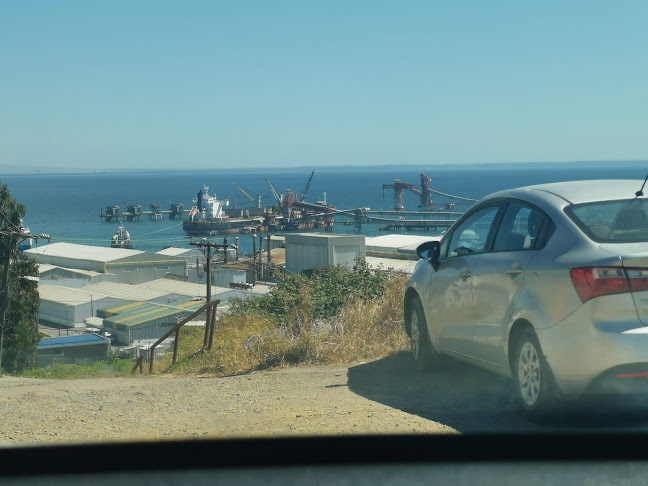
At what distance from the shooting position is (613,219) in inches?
199

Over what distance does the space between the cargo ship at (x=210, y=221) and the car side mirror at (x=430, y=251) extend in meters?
116

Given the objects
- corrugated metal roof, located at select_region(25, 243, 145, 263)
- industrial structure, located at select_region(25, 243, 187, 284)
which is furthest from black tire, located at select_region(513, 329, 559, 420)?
corrugated metal roof, located at select_region(25, 243, 145, 263)

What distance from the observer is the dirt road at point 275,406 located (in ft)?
18.3

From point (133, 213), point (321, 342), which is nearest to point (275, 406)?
point (321, 342)

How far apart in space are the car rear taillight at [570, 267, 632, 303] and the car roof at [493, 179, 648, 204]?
80 centimetres

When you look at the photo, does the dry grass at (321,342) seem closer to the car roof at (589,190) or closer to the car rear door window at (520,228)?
the car rear door window at (520,228)

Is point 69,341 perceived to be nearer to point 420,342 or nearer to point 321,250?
point 321,250

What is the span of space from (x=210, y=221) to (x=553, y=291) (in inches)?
4721

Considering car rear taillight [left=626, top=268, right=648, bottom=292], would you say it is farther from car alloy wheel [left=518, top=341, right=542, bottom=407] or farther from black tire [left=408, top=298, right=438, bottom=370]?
black tire [left=408, top=298, right=438, bottom=370]

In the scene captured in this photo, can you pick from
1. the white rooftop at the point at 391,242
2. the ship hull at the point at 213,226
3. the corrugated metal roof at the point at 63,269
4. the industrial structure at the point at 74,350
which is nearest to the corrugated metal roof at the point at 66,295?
the corrugated metal roof at the point at 63,269

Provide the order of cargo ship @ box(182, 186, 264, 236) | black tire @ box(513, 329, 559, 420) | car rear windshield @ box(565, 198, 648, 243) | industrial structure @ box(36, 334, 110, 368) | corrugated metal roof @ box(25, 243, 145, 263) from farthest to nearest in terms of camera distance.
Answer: cargo ship @ box(182, 186, 264, 236) < corrugated metal roof @ box(25, 243, 145, 263) < industrial structure @ box(36, 334, 110, 368) < black tire @ box(513, 329, 559, 420) < car rear windshield @ box(565, 198, 648, 243)

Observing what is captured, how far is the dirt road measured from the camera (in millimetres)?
5574

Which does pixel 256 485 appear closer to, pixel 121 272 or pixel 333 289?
pixel 333 289

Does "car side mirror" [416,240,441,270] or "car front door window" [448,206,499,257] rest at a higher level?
"car front door window" [448,206,499,257]
